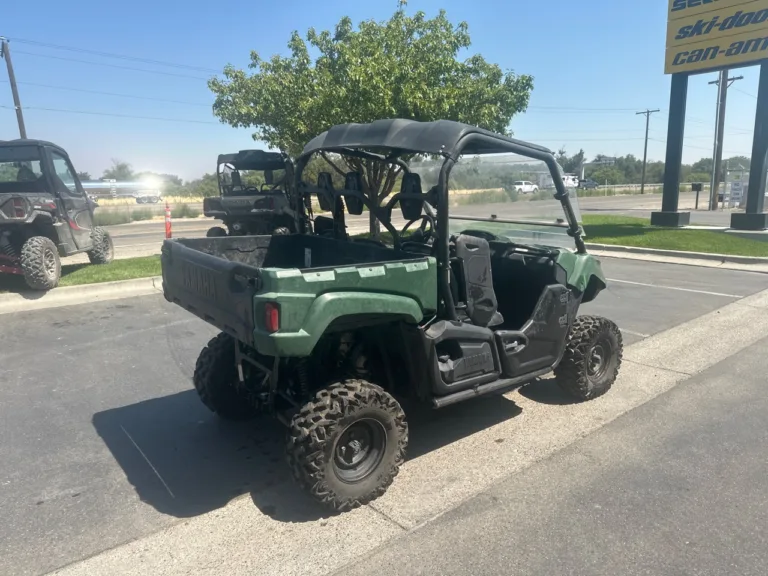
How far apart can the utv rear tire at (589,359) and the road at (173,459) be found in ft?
0.55

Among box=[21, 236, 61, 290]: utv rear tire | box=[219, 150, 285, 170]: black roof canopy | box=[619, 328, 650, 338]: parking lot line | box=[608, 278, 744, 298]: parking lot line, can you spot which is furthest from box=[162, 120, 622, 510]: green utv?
box=[219, 150, 285, 170]: black roof canopy

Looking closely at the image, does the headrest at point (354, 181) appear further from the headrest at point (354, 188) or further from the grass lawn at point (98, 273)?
the grass lawn at point (98, 273)

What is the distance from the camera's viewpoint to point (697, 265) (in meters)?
11.3

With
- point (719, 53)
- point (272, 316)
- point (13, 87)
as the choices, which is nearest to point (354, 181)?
point (272, 316)

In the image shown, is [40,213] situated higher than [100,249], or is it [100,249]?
[40,213]

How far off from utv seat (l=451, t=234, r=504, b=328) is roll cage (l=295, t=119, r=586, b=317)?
189 millimetres

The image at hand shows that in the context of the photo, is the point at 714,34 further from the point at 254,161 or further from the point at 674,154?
the point at 254,161

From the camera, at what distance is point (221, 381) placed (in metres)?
4.12

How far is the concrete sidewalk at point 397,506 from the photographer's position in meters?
2.71

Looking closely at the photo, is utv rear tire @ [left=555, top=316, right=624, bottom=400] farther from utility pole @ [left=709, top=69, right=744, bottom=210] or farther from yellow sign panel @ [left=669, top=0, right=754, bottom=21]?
utility pole @ [left=709, top=69, right=744, bottom=210]

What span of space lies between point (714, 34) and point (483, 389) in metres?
16.0

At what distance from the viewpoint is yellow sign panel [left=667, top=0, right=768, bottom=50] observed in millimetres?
14414

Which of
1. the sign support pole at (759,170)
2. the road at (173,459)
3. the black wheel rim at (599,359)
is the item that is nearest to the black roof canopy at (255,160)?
the road at (173,459)

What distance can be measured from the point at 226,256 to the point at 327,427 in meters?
1.77
